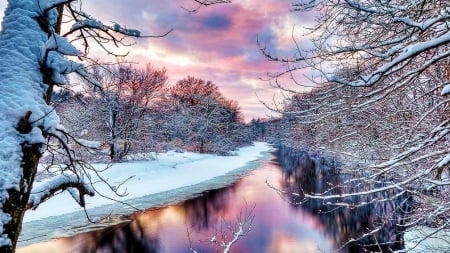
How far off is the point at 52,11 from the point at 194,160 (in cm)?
3113

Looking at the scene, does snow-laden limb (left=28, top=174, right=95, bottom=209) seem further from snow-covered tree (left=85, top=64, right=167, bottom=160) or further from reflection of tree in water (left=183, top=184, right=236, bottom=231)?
snow-covered tree (left=85, top=64, right=167, bottom=160)

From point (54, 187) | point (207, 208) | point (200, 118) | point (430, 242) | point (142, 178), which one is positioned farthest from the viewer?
point (200, 118)

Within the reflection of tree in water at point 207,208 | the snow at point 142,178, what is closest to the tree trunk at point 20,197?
the snow at point 142,178

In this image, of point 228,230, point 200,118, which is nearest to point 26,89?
point 228,230

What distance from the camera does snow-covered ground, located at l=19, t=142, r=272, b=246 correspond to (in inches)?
508

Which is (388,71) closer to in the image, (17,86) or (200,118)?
(17,86)

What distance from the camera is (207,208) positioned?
1658 cm

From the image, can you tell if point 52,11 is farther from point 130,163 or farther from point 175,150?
point 175,150

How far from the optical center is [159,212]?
15289mm

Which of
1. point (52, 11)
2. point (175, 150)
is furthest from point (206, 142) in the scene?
point (52, 11)

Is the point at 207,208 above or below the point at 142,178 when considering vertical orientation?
below

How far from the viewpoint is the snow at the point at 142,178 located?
15.3 meters

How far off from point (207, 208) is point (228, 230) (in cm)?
374

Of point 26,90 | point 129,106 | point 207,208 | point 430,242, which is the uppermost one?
point 129,106
